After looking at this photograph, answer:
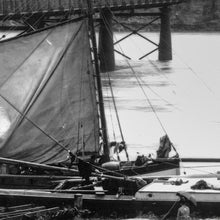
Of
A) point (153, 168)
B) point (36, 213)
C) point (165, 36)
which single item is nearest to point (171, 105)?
point (165, 36)

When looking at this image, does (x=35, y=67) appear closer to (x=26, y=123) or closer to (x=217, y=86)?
(x=26, y=123)

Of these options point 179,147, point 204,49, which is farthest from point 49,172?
point 204,49

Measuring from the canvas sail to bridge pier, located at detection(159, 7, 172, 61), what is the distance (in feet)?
172

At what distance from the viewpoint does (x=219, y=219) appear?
28547mm

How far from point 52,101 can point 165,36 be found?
56.5 metres

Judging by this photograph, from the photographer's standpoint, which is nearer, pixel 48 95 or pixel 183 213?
pixel 183 213

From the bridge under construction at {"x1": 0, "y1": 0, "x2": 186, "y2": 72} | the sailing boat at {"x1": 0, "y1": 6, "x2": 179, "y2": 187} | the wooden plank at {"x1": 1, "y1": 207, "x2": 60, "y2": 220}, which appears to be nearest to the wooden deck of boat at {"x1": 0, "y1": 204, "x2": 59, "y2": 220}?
the wooden plank at {"x1": 1, "y1": 207, "x2": 60, "y2": 220}

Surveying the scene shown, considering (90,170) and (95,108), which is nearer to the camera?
(90,170)

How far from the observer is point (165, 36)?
299ft

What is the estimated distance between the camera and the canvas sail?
3472cm

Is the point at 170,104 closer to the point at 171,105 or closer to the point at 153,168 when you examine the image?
the point at 171,105

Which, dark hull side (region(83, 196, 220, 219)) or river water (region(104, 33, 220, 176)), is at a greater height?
dark hull side (region(83, 196, 220, 219))

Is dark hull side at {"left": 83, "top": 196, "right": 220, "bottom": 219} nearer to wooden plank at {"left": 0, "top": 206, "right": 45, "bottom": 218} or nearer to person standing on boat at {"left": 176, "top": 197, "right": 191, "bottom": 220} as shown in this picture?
person standing on boat at {"left": 176, "top": 197, "right": 191, "bottom": 220}

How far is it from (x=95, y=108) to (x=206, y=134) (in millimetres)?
15767
